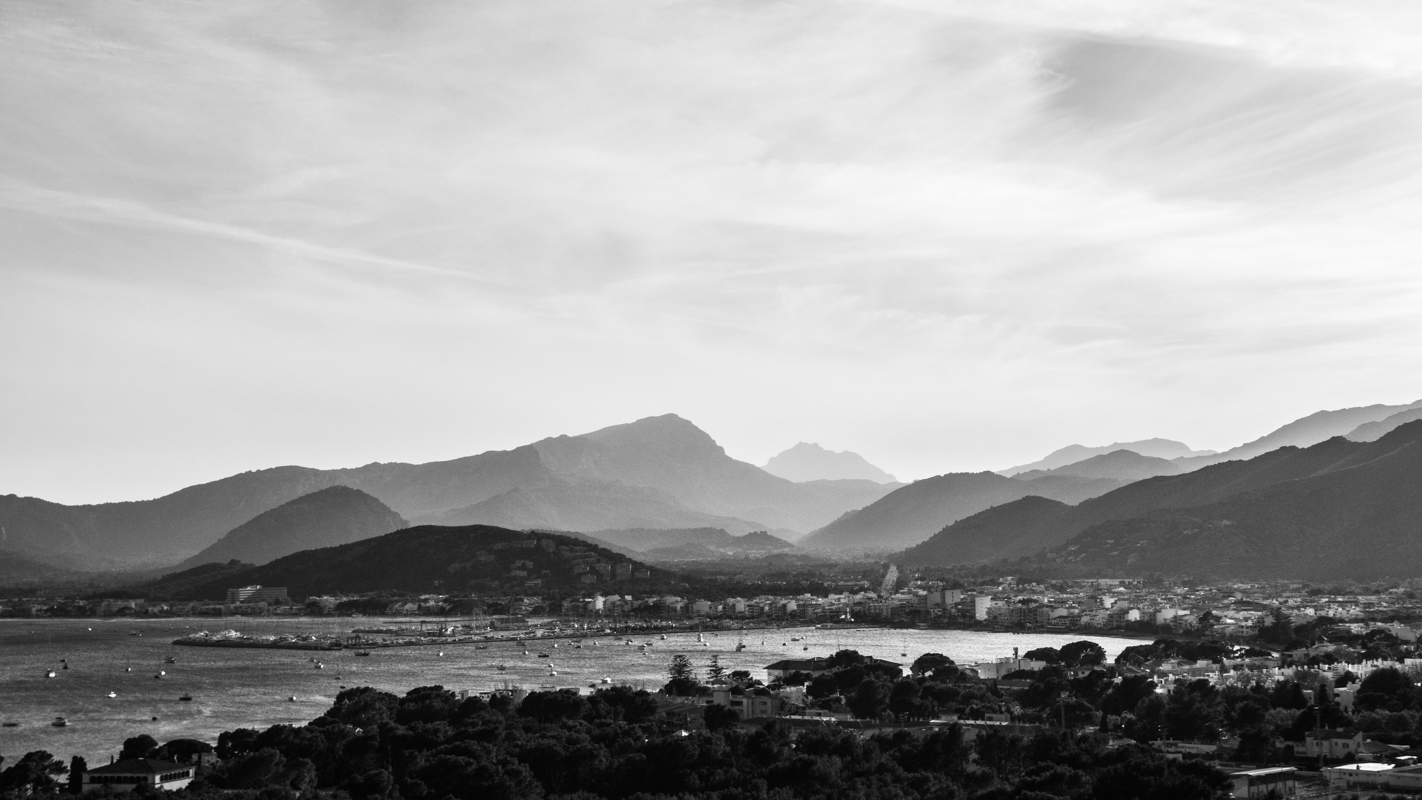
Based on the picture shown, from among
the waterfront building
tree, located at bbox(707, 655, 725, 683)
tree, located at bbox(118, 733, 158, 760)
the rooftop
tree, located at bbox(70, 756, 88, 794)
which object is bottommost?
tree, located at bbox(70, 756, 88, 794)

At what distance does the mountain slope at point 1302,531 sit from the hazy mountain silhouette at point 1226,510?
5.4 inches

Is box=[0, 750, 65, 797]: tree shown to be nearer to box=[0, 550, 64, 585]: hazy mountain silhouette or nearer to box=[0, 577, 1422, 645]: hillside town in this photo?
box=[0, 577, 1422, 645]: hillside town

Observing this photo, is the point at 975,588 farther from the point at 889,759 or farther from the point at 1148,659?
the point at 889,759

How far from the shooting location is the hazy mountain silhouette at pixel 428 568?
12825 centimetres

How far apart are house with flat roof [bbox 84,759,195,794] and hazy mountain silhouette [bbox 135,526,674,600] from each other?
9123 cm

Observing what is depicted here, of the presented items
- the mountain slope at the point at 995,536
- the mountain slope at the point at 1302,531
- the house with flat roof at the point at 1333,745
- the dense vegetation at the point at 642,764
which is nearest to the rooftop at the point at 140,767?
the dense vegetation at the point at 642,764

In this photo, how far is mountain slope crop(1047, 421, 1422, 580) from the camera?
12256 cm

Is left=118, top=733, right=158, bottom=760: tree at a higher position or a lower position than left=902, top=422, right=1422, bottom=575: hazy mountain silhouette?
lower

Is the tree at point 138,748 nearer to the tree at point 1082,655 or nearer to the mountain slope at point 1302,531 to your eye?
the tree at point 1082,655

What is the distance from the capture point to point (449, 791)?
27219 millimetres

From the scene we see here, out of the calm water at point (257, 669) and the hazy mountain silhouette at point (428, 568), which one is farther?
the hazy mountain silhouette at point (428, 568)

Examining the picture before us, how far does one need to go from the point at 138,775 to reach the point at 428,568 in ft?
339

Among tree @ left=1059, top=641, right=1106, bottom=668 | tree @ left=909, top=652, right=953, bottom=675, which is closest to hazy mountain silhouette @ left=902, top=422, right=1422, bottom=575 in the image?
tree @ left=1059, top=641, right=1106, bottom=668

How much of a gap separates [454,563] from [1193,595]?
206 ft
